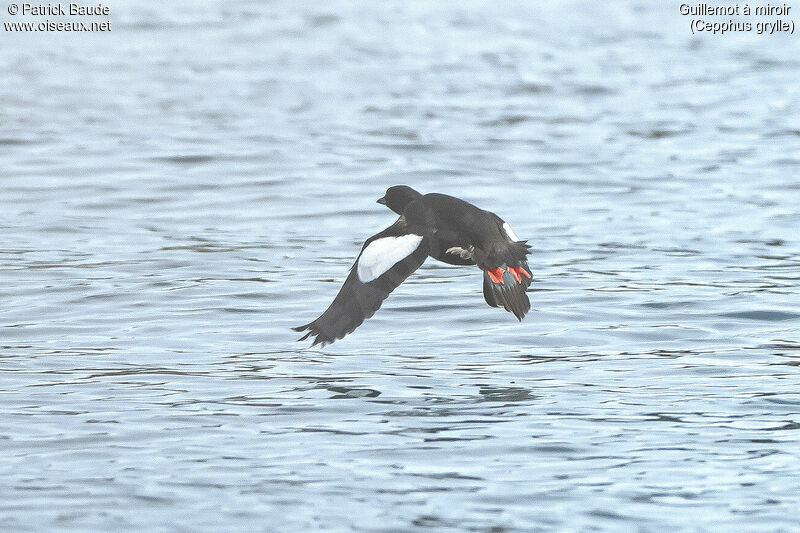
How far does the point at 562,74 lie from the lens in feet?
66.0

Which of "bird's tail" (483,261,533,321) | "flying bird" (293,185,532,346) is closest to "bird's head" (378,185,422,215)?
"flying bird" (293,185,532,346)

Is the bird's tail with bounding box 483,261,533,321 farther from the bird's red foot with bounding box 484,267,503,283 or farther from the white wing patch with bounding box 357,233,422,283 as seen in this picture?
the white wing patch with bounding box 357,233,422,283

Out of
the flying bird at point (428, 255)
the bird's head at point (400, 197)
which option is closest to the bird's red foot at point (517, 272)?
the flying bird at point (428, 255)

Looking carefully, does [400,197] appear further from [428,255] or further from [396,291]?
[396,291]

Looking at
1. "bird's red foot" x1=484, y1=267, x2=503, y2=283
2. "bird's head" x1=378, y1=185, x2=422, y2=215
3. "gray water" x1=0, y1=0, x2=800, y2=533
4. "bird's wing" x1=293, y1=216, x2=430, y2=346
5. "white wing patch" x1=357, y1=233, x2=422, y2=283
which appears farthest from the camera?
"bird's head" x1=378, y1=185, x2=422, y2=215

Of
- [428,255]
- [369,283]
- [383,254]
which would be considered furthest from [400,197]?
[369,283]

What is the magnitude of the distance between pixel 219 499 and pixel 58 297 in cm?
443

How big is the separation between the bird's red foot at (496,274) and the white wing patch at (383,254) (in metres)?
0.40

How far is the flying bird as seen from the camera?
7.58m

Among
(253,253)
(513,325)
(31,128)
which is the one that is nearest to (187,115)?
(31,128)

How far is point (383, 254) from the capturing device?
7.76 m

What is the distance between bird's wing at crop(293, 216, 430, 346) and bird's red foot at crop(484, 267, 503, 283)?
1.13 feet

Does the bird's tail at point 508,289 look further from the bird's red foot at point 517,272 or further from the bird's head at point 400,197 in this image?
the bird's head at point 400,197

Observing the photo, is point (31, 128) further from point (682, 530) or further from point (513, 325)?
point (682, 530)
